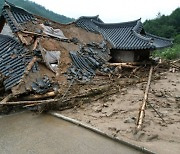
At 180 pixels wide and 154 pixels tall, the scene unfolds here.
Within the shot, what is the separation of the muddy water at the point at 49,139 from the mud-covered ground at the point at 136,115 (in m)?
0.49

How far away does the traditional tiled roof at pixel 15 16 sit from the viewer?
509 inches

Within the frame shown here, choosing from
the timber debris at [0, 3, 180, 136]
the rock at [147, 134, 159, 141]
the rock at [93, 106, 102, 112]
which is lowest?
the rock at [147, 134, 159, 141]

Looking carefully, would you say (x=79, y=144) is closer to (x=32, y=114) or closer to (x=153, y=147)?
(x=153, y=147)

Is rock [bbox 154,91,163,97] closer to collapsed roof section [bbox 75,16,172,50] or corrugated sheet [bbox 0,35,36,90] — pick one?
collapsed roof section [bbox 75,16,172,50]

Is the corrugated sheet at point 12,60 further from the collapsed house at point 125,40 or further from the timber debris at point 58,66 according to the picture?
the collapsed house at point 125,40

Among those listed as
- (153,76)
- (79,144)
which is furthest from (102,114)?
(153,76)

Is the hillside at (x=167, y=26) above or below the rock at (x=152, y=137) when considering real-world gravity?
above

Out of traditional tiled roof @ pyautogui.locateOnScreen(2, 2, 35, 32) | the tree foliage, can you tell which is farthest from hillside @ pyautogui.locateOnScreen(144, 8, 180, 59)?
traditional tiled roof @ pyautogui.locateOnScreen(2, 2, 35, 32)

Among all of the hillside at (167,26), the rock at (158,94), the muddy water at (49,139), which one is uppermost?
the hillside at (167,26)

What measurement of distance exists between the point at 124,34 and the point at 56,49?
7209mm

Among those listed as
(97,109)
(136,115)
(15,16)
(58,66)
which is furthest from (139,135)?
(15,16)

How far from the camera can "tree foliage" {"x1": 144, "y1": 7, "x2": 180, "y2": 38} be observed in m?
47.6

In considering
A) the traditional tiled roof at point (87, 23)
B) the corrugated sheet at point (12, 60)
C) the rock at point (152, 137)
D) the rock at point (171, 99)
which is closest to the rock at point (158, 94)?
the rock at point (171, 99)

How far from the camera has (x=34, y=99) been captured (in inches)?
368
